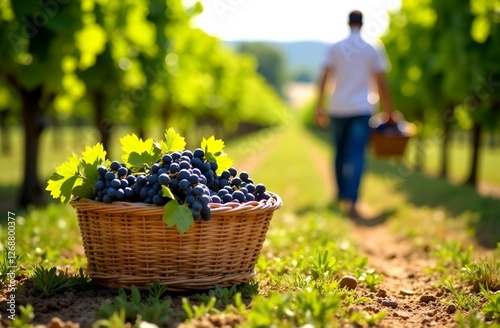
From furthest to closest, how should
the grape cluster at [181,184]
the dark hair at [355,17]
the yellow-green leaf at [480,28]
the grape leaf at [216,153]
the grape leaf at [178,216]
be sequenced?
the yellow-green leaf at [480,28]
the dark hair at [355,17]
the grape leaf at [216,153]
the grape cluster at [181,184]
the grape leaf at [178,216]

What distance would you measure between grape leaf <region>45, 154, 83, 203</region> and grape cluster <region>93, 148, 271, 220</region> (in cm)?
20

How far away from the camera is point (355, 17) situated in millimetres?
8664

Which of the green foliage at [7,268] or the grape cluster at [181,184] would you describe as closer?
the grape cluster at [181,184]

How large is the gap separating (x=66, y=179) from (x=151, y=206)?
69 cm

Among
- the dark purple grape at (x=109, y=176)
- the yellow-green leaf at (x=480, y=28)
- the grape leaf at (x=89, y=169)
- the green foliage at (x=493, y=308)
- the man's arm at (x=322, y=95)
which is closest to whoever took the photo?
the green foliage at (x=493, y=308)

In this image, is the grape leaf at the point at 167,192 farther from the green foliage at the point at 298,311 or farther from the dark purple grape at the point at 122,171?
the green foliage at the point at 298,311

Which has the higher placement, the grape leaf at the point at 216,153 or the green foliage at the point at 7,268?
the grape leaf at the point at 216,153

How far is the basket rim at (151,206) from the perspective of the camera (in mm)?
3689

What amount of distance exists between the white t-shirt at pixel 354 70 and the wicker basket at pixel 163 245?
204 inches

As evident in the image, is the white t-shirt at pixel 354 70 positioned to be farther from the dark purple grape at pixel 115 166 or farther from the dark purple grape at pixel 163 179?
the dark purple grape at pixel 163 179

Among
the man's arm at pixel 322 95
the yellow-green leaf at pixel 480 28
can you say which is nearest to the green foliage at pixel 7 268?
the man's arm at pixel 322 95

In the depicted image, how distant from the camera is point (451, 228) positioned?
7977mm

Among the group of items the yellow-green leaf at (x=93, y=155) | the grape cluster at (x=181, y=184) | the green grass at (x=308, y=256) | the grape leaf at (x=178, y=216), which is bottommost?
the green grass at (x=308, y=256)

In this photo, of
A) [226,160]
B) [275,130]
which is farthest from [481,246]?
[275,130]
